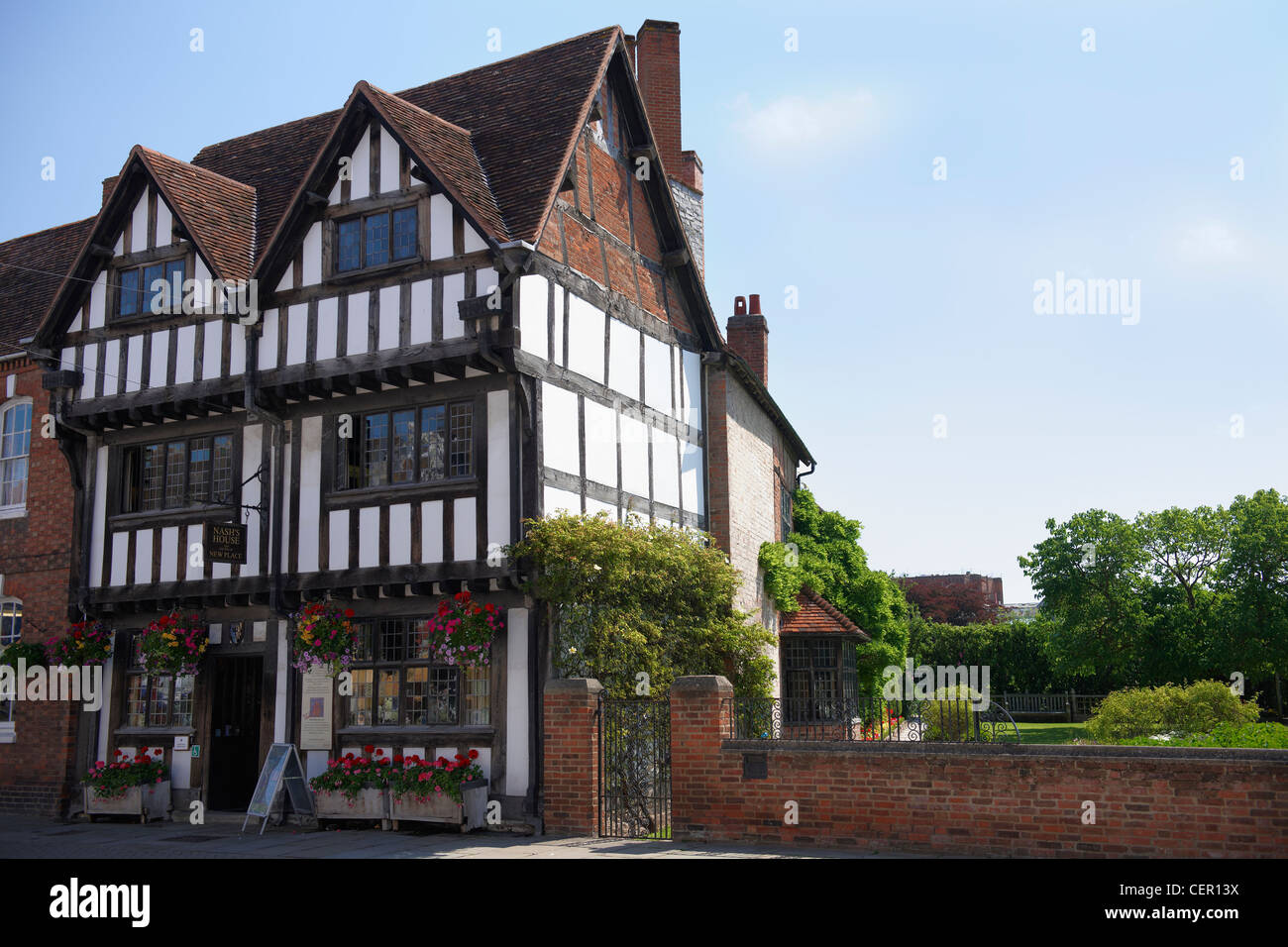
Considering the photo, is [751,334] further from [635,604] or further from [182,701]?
[182,701]

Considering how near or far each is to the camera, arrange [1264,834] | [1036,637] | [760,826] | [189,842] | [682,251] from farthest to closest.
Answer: [1036,637]
[682,251]
[189,842]
[760,826]
[1264,834]

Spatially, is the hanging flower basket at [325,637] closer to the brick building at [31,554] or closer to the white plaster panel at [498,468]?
the white plaster panel at [498,468]

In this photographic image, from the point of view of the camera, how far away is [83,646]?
1792 cm

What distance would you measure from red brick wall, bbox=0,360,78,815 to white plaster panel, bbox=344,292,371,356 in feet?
21.6

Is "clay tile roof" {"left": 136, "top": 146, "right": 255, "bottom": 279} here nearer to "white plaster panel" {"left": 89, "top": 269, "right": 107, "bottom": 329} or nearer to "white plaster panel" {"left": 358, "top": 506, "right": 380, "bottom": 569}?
"white plaster panel" {"left": 89, "top": 269, "right": 107, "bottom": 329}

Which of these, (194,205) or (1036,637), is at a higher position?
(194,205)

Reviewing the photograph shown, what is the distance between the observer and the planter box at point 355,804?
49.6ft

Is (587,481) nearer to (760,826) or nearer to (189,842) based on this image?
(760,826)

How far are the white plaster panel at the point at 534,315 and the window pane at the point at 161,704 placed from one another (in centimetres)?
807

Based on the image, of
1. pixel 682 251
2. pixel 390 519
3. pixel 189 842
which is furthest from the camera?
pixel 682 251

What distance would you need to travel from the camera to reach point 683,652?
16.4 m

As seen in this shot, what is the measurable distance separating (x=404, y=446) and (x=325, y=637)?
9.45 ft

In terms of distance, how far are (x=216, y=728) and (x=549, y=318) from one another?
8154mm
